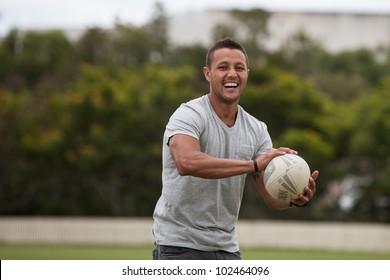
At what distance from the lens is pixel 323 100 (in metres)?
42.2

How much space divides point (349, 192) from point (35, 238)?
14.6 metres

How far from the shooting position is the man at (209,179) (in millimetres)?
7527

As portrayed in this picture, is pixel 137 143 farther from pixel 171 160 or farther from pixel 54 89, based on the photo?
pixel 171 160

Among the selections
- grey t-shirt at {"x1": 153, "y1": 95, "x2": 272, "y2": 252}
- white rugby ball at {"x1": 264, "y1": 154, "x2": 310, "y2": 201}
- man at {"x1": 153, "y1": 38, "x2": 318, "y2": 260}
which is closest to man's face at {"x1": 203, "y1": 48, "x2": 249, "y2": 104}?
man at {"x1": 153, "y1": 38, "x2": 318, "y2": 260}

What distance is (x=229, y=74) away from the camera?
7.54 meters

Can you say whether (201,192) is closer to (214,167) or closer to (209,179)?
(209,179)

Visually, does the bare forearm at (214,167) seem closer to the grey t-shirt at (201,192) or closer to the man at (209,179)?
the man at (209,179)

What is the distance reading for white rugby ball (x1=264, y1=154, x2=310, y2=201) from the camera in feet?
25.6

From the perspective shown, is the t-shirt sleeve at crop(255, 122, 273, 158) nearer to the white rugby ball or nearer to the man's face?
the white rugby ball

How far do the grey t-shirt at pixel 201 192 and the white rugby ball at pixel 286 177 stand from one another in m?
0.24

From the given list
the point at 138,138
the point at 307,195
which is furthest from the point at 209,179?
the point at 138,138

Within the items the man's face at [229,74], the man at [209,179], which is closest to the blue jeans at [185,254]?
the man at [209,179]
